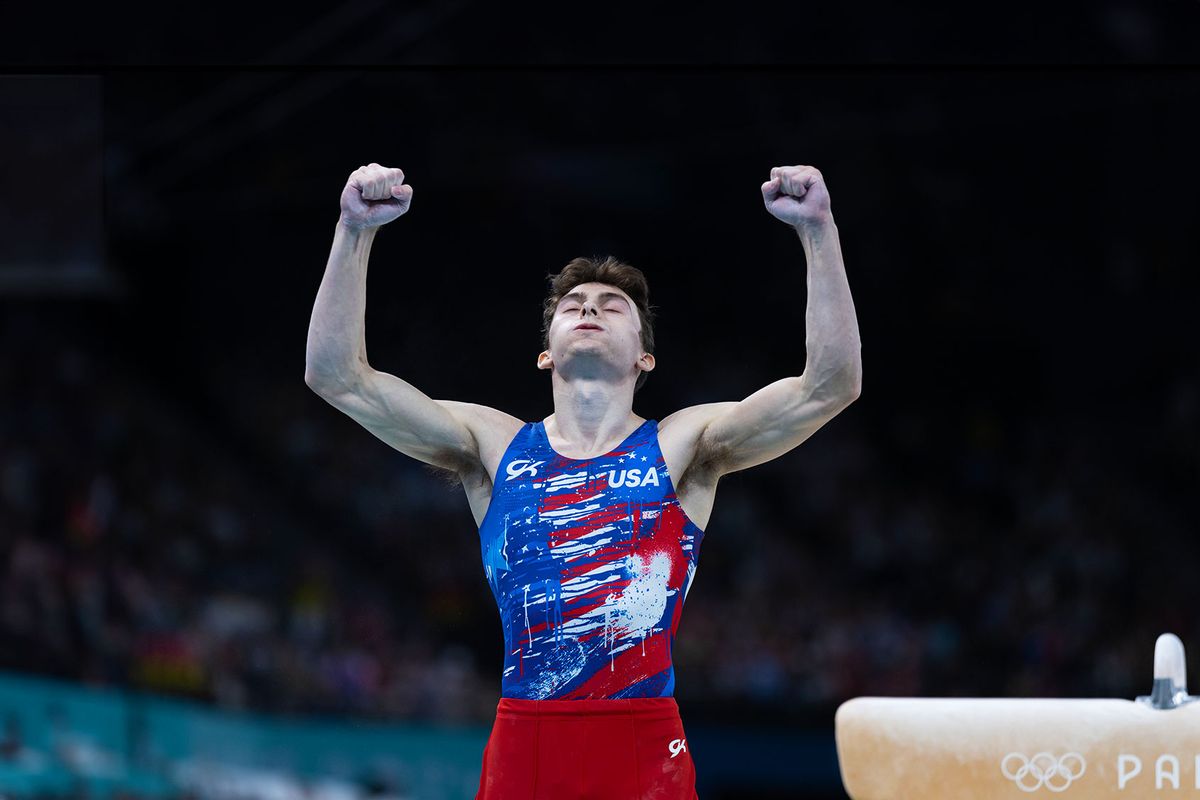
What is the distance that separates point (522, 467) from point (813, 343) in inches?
30.0

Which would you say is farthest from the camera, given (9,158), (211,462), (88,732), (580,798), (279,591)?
(211,462)

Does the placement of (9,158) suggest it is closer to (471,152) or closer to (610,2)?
(471,152)

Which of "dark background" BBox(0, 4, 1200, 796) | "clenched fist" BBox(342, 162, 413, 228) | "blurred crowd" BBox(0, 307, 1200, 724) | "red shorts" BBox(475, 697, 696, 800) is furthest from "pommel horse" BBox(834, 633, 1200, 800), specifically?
"dark background" BBox(0, 4, 1200, 796)

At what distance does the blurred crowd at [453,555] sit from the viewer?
8.53 metres

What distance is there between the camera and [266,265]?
9.32 meters

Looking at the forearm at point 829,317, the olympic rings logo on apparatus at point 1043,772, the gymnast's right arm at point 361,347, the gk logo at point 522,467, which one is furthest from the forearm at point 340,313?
the olympic rings logo on apparatus at point 1043,772

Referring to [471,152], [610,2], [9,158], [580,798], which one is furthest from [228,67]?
[580,798]

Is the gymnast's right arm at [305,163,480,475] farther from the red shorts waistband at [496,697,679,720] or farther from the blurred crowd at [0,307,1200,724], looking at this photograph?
the blurred crowd at [0,307,1200,724]

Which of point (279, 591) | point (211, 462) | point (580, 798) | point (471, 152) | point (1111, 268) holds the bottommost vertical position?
point (580, 798)

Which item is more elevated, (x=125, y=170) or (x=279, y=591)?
(x=125, y=170)

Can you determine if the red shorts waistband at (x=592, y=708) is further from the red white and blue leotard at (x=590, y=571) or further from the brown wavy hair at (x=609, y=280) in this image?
the brown wavy hair at (x=609, y=280)

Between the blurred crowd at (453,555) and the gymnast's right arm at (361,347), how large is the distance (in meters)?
5.06

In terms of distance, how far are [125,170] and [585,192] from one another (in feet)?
9.70

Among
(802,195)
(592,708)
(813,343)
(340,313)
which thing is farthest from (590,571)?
(802,195)
